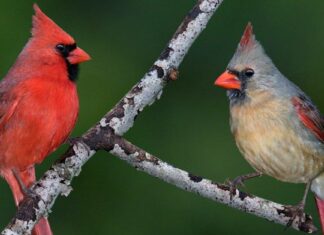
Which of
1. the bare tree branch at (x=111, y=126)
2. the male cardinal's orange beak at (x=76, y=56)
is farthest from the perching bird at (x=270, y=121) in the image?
the male cardinal's orange beak at (x=76, y=56)

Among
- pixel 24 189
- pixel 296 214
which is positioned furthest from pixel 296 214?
pixel 24 189

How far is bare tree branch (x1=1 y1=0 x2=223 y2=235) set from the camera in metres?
4.27

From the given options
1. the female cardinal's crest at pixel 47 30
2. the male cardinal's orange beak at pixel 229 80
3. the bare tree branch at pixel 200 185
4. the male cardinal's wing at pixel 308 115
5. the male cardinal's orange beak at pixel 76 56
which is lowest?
the bare tree branch at pixel 200 185

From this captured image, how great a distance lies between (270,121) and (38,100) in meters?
1.05

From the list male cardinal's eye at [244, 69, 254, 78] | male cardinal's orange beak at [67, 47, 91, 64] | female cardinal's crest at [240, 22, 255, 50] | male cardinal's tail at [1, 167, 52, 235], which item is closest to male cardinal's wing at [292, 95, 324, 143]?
male cardinal's eye at [244, 69, 254, 78]

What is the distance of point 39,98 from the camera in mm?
4770

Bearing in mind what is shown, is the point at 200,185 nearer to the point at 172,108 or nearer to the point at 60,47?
the point at 60,47

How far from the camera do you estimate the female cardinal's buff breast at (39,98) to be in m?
4.75

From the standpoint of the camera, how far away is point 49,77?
4.88 meters

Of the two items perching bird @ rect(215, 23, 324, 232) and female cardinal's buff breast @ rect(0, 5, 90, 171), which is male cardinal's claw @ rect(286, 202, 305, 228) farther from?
female cardinal's buff breast @ rect(0, 5, 90, 171)

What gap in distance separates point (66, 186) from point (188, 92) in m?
4.26

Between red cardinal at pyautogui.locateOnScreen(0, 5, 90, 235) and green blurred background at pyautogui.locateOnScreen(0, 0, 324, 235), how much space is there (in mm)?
2546

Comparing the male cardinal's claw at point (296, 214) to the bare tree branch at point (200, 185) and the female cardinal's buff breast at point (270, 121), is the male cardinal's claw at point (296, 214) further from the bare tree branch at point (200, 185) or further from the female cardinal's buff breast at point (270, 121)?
the female cardinal's buff breast at point (270, 121)

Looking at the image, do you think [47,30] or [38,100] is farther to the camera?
[47,30]
